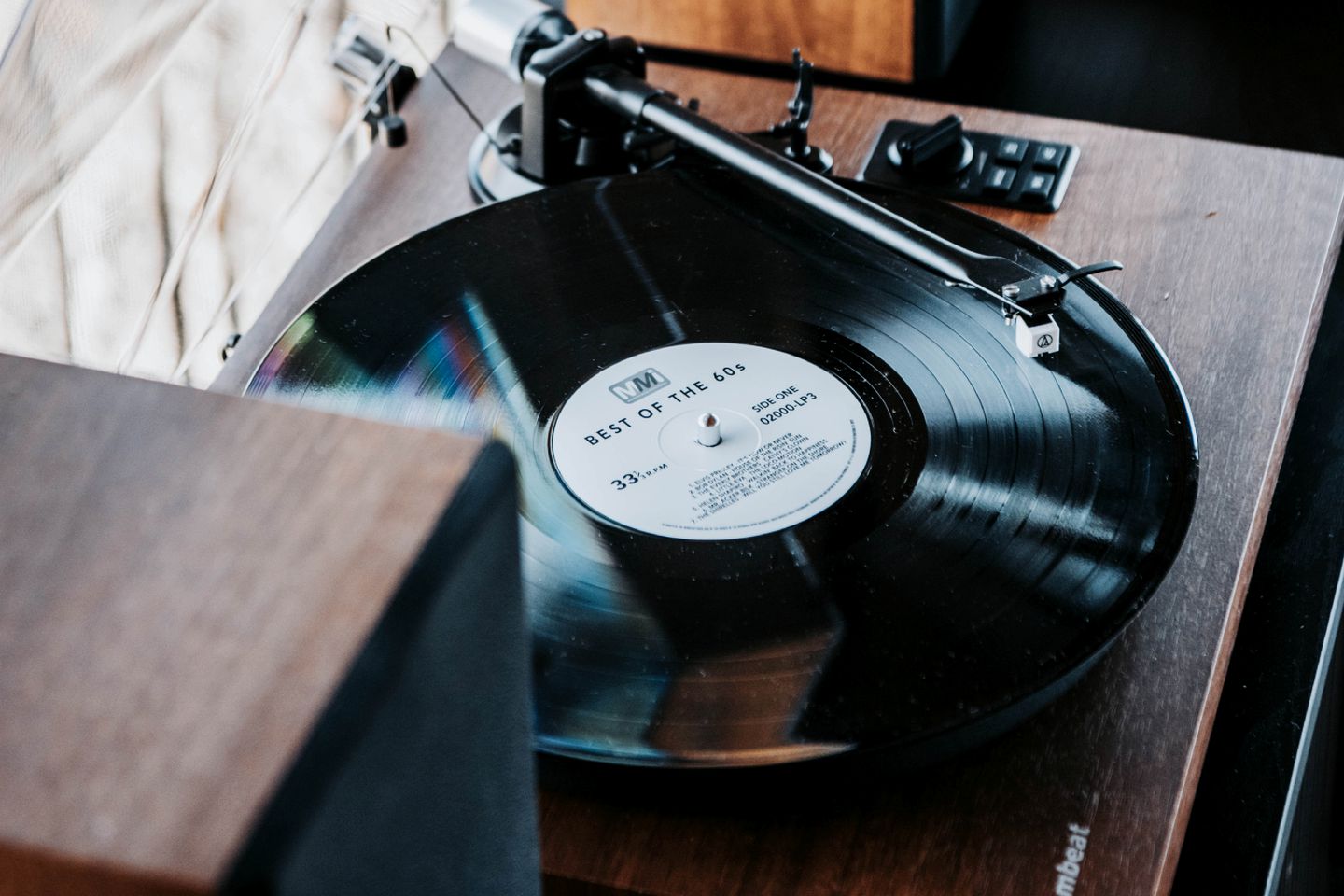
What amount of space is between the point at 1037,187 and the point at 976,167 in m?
0.05

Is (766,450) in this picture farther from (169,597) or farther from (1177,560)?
(169,597)

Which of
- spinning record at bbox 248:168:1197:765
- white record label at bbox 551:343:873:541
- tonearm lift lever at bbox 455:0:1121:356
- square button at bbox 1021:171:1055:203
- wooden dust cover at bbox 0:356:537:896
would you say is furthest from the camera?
square button at bbox 1021:171:1055:203

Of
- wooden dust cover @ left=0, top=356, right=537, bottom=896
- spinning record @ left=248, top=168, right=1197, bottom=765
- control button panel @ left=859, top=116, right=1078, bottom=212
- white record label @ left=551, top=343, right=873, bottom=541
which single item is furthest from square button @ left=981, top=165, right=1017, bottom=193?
wooden dust cover @ left=0, top=356, right=537, bottom=896

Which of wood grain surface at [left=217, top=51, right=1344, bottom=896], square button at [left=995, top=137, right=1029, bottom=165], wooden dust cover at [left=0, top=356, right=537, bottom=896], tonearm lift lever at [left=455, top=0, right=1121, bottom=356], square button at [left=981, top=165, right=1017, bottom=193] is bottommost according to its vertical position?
wood grain surface at [left=217, top=51, right=1344, bottom=896]

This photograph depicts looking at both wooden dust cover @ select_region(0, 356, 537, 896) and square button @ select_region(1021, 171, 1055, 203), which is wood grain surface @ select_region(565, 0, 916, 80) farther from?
wooden dust cover @ select_region(0, 356, 537, 896)

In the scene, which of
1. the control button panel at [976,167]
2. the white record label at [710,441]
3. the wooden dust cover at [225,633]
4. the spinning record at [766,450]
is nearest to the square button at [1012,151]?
the control button panel at [976,167]

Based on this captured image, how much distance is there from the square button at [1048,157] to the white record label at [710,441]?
1.09ft

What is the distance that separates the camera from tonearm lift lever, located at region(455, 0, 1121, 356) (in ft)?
2.76

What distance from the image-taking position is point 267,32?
0.81 m

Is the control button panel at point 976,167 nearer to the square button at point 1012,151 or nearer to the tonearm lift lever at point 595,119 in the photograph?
the square button at point 1012,151

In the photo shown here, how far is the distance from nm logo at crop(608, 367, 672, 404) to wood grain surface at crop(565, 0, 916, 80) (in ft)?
1.90

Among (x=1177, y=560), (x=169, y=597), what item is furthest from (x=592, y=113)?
(x=169, y=597)

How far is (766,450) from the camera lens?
762mm

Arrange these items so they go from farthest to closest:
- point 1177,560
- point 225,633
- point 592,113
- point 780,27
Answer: point 780,27, point 592,113, point 1177,560, point 225,633
